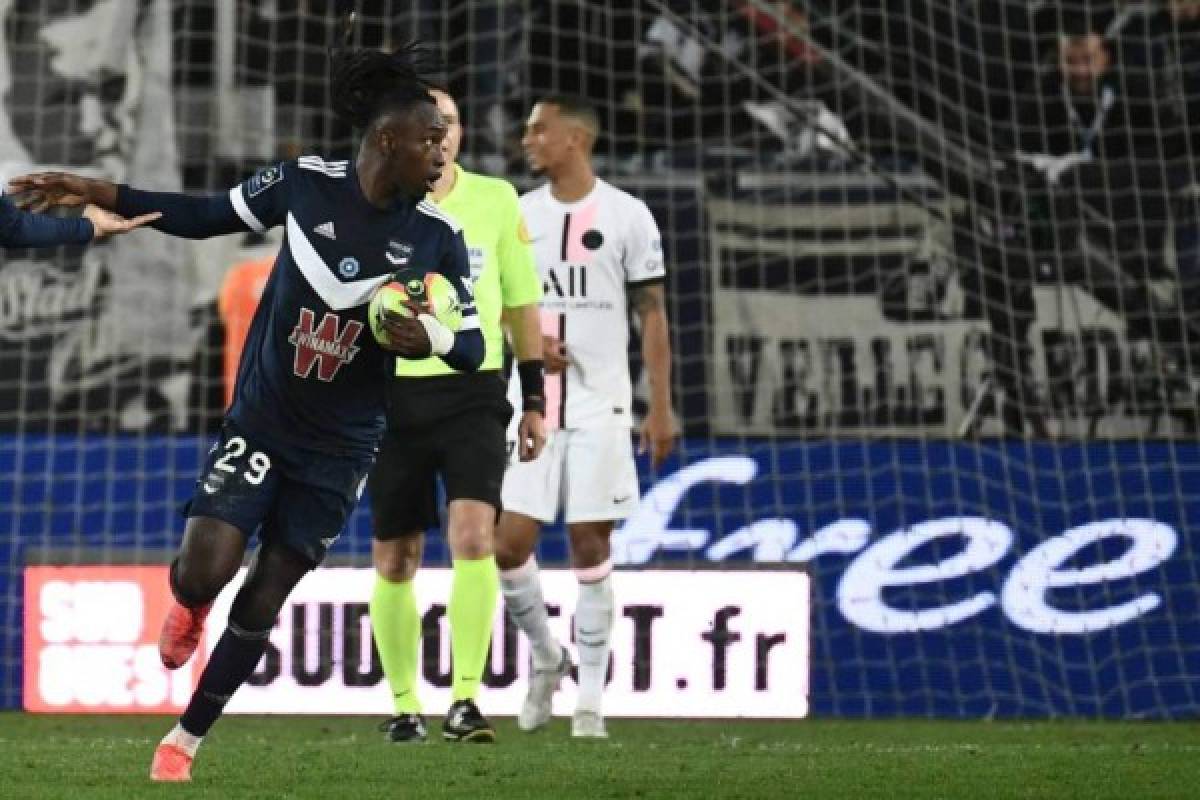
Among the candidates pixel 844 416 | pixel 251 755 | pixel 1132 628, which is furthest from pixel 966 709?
pixel 251 755

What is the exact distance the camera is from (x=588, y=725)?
8.41 metres

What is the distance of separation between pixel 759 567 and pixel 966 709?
1.12 m

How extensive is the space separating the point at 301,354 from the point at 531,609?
8.43 ft

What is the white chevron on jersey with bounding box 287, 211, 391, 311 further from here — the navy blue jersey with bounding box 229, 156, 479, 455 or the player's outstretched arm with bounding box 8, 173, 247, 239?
the player's outstretched arm with bounding box 8, 173, 247, 239

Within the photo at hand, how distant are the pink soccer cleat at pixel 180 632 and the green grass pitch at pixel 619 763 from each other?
1.01 feet

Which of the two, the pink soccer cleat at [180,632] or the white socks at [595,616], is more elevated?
the white socks at [595,616]

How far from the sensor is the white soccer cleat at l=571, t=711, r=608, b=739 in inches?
330

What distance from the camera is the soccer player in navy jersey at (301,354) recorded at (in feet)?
19.7

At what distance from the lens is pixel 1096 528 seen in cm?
1028

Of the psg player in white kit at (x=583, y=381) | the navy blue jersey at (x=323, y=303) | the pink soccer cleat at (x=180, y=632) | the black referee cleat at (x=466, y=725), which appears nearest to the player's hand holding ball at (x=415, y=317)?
the navy blue jersey at (x=323, y=303)

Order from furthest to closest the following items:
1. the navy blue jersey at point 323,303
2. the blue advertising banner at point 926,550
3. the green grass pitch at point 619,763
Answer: the blue advertising banner at point 926,550, the navy blue jersey at point 323,303, the green grass pitch at point 619,763

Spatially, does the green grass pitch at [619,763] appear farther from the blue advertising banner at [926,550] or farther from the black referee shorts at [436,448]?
the blue advertising banner at [926,550]

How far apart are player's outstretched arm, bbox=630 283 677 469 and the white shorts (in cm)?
11

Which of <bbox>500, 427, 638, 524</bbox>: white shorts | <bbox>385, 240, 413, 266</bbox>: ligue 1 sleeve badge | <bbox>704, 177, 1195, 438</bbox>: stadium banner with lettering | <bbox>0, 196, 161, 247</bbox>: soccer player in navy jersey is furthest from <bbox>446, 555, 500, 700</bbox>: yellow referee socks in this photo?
<bbox>704, 177, 1195, 438</bbox>: stadium banner with lettering
